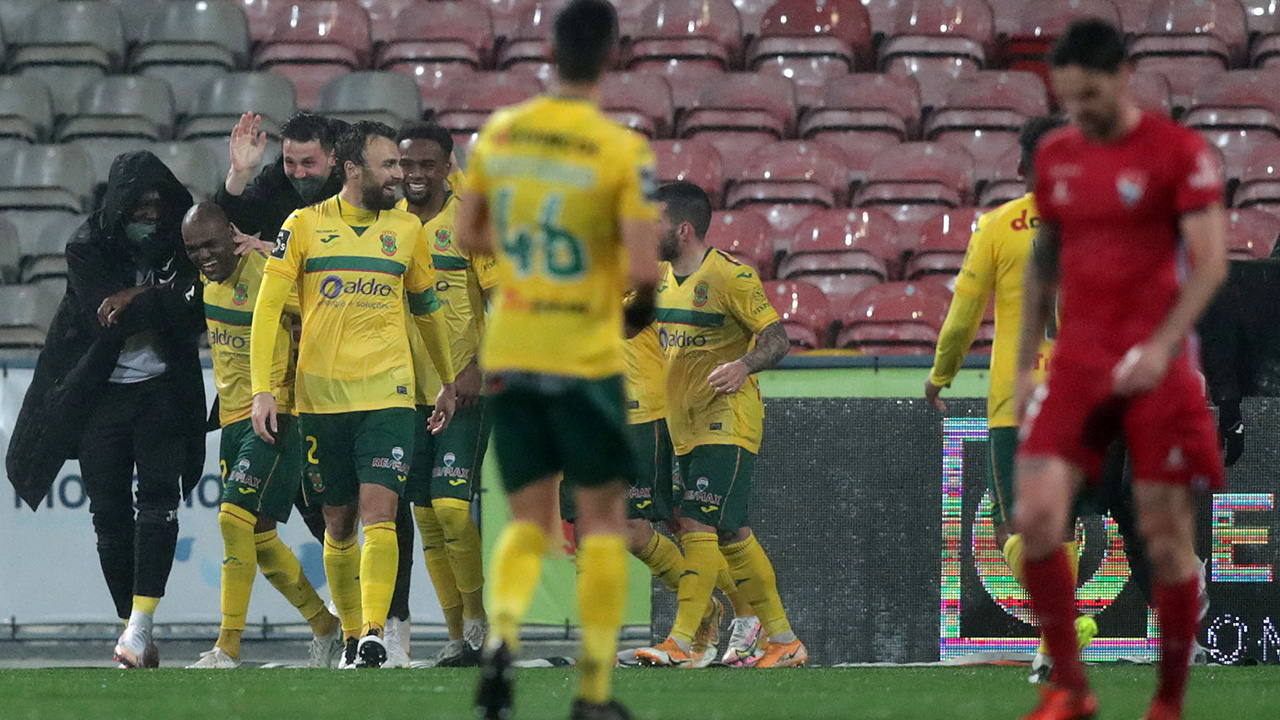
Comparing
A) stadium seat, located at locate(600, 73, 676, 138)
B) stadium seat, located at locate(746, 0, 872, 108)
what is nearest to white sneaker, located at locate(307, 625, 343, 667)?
stadium seat, located at locate(600, 73, 676, 138)

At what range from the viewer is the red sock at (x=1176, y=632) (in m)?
4.53

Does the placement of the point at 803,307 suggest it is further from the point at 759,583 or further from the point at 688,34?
the point at 688,34

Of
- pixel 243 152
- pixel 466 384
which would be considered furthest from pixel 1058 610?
pixel 243 152

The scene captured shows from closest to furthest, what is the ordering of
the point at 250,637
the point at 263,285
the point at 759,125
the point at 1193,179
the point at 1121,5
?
the point at 1193,179 → the point at 263,285 → the point at 250,637 → the point at 759,125 → the point at 1121,5

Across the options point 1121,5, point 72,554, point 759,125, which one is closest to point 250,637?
point 72,554

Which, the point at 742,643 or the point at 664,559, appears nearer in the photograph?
the point at 664,559

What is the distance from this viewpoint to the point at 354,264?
25.6 feet

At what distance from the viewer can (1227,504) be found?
27.8 ft

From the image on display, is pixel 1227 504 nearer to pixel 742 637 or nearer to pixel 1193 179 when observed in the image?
pixel 742 637

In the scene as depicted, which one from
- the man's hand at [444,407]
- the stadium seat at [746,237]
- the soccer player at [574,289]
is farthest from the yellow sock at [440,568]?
the soccer player at [574,289]

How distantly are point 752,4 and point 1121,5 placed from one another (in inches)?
→ 121

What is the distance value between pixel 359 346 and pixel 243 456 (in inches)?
38.0

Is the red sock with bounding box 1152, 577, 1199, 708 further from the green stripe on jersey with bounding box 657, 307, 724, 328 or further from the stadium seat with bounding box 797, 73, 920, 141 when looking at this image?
the stadium seat with bounding box 797, 73, 920, 141

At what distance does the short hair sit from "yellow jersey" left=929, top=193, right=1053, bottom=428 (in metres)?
2.69
